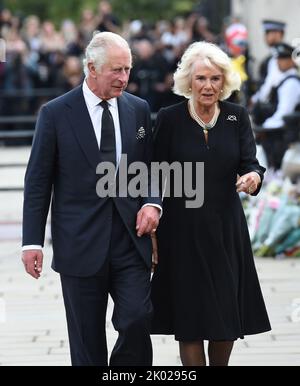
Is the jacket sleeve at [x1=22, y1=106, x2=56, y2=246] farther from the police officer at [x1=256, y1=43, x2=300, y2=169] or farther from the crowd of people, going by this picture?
the crowd of people

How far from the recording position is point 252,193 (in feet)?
18.2

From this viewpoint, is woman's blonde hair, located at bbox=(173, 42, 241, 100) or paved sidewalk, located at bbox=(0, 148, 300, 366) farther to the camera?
paved sidewalk, located at bbox=(0, 148, 300, 366)

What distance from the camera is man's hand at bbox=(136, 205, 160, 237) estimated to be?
5363mm

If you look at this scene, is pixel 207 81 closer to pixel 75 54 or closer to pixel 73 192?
pixel 73 192

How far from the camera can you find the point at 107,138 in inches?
214

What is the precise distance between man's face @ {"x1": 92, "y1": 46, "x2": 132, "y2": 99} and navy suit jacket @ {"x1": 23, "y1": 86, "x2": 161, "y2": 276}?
167 mm

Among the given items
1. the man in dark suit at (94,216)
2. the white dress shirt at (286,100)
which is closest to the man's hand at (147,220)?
the man in dark suit at (94,216)

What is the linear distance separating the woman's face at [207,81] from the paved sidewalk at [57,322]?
6.06 feet

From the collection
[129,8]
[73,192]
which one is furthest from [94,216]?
[129,8]

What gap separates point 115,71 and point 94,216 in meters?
0.68

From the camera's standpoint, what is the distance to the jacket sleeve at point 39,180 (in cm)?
540

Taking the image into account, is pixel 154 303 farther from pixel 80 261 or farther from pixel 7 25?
pixel 7 25

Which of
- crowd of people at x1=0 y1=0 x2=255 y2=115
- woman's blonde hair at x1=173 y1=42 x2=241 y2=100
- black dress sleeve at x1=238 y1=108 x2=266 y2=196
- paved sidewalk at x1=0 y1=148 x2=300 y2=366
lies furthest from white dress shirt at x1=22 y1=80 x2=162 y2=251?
Answer: crowd of people at x1=0 y1=0 x2=255 y2=115
